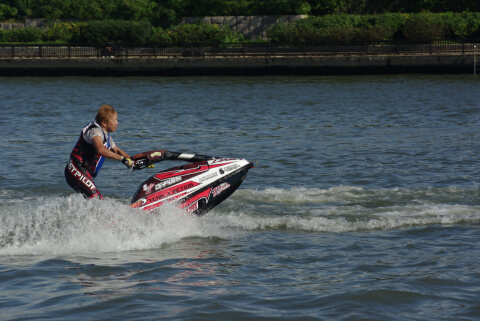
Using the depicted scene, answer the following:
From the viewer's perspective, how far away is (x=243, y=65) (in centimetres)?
4012

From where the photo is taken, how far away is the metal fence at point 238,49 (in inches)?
1564

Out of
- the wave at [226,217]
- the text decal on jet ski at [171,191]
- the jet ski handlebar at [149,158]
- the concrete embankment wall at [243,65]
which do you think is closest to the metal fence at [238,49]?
the concrete embankment wall at [243,65]

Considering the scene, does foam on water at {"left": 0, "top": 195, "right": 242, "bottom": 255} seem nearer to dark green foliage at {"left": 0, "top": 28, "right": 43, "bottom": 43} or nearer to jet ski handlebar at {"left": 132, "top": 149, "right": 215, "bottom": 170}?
jet ski handlebar at {"left": 132, "top": 149, "right": 215, "bottom": 170}

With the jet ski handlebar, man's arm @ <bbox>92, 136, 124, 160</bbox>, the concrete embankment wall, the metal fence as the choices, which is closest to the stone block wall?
the metal fence

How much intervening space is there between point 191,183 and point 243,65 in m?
32.2

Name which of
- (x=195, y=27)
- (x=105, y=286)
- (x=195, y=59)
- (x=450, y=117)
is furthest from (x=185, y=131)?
(x=195, y=27)

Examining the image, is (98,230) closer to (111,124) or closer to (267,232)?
(111,124)

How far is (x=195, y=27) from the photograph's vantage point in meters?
46.7

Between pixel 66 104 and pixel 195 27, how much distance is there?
2185 cm

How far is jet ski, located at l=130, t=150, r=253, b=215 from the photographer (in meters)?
8.30

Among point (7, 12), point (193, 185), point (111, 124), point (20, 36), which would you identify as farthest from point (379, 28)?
point (111, 124)

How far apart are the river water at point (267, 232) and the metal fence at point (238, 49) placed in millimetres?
21346

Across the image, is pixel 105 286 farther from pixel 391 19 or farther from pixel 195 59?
pixel 391 19

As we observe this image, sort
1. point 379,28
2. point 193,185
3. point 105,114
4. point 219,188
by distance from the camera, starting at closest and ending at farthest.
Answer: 1. point 105,114
2. point 193,185
3. point 219,188
4. point 379,28
